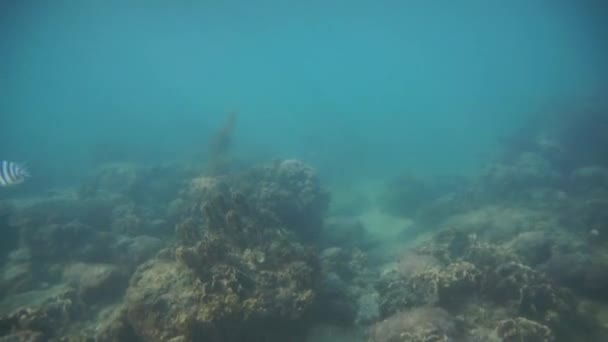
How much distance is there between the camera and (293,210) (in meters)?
13.7

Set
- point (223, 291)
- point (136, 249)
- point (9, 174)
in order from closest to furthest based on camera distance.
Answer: point (223, 291)
point (9, 174)
point (136, 249)

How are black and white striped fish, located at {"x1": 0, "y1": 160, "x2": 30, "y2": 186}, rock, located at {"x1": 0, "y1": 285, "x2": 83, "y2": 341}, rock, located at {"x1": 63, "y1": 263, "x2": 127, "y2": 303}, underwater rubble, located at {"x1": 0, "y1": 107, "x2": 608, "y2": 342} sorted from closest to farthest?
underwater rubble, located at {"x1": 0, "y1": 107, "x2": 608, "y2": 342} < rock, located at {"x1": 0, "y1": 285, "x2": 83, "y2": 341} < black and white striped fish, located at {"x1": 0, "y1": 160, "x2": 30, "y2": 186} < rock, located at {"x1": 63, "y1": 263, "x2": 127, "y2": 303}

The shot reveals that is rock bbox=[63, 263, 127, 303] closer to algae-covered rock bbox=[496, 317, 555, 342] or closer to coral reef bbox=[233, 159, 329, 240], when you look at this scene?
coral reef bbox=[233, 159, 329, 240]

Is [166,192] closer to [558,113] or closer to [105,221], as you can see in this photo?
[105,221]

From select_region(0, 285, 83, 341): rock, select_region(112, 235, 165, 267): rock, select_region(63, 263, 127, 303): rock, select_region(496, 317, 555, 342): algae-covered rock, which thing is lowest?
select_region(496, 317, 555, 342): algae-covered rock

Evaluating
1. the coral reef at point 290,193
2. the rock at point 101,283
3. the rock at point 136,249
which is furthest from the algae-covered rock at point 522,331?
the rock at point 136,249

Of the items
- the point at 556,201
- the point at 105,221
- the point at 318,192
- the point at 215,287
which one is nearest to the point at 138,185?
the point at 105,221

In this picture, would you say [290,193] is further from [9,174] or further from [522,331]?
[522,331]

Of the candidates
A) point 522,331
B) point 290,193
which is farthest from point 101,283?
point 522,331

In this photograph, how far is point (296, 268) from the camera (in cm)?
767

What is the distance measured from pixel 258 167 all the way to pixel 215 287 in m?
11.2

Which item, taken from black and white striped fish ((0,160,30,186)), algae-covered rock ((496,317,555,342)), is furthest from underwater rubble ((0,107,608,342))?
black and white striped fish ((0,160,30,186))

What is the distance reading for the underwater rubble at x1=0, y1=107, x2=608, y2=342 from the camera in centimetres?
682

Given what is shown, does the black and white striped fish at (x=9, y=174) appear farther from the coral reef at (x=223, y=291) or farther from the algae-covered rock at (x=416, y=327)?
the algae-covered rock at (x=416, y=327)
